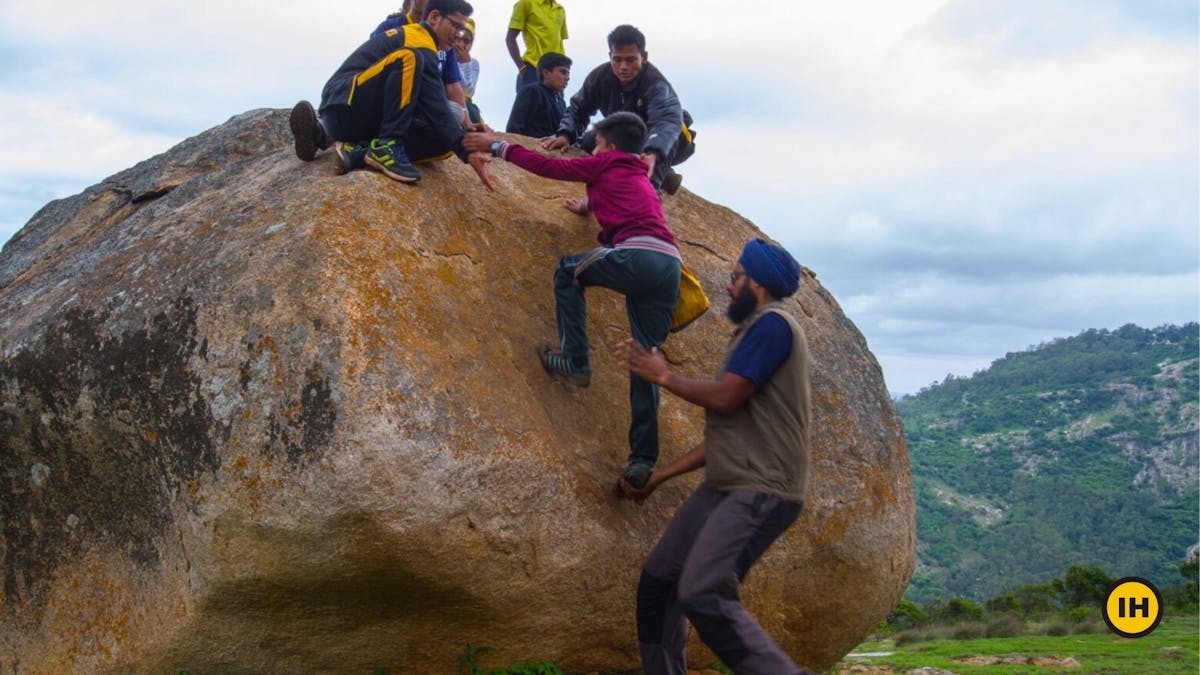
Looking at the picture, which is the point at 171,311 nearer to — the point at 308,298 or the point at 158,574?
the point at 308,298

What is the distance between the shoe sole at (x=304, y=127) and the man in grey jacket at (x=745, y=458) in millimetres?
3116

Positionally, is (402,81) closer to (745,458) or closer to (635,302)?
→ (635,302)

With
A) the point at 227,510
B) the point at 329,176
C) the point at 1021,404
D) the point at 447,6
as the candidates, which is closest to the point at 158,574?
the point at 227,510

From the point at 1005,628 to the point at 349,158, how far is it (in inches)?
1107

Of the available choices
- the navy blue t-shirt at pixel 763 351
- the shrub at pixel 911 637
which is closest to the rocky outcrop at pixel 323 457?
the navy blue t-shirt at pixel 763 351

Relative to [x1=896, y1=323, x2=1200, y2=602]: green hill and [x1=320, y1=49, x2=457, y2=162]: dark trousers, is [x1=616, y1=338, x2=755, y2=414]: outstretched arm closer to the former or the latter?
[x1=320, y1=49, x2=457, y2=162]: dark trousers

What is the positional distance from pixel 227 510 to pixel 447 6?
3815 mm

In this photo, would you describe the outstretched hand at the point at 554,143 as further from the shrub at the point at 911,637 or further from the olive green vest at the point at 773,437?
the shrub at the point at 911,637

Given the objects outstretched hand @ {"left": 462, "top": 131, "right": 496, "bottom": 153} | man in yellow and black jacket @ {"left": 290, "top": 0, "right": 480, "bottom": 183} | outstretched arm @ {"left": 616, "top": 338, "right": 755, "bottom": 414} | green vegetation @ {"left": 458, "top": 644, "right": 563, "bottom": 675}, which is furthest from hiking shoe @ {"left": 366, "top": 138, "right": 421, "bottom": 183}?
green vegetation @ {"left": 458, "top": 644, "right": 563, "bottom": 675}

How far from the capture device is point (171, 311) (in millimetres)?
6660

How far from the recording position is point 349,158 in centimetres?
745

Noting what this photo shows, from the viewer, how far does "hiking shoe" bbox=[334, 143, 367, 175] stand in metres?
7.44

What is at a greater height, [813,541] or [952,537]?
[813,541]

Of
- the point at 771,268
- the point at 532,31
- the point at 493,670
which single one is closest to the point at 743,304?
the point at 771,268
